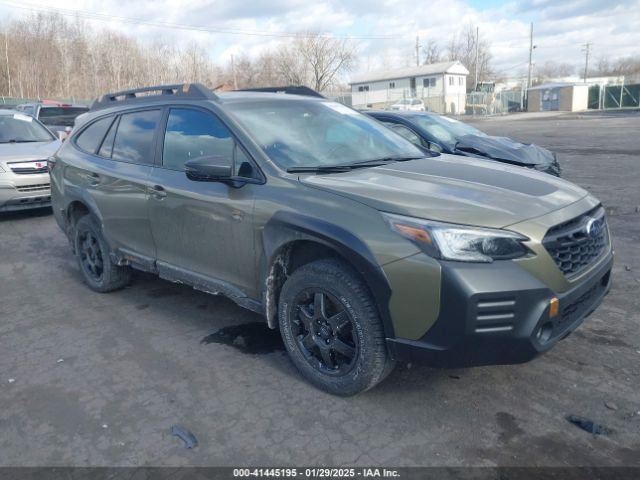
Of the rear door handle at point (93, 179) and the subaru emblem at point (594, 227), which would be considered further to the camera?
the rear door handle at point (93, 179)

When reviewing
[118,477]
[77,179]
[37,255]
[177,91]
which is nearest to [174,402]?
[118,477]

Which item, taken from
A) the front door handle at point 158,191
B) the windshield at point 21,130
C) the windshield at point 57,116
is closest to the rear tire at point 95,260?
the front door handle at point 158,191

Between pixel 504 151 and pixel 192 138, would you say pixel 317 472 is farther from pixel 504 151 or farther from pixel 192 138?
pixel 504 151

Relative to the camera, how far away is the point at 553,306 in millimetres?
2869

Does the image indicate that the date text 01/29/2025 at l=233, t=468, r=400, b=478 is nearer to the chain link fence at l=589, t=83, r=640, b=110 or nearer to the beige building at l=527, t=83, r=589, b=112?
the beige building at l=527, t=83, r=589, b=112

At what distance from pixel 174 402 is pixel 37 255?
453 cm

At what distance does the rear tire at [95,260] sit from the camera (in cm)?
526

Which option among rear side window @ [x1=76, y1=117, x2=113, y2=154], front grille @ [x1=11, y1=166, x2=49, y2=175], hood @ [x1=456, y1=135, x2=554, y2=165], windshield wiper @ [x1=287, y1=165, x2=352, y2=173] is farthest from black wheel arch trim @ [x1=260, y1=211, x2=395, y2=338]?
front grille @ [x1=11, y1=166, x2=49, y2=175]

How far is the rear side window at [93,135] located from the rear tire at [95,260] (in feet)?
2.18

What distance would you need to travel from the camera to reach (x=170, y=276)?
448cm

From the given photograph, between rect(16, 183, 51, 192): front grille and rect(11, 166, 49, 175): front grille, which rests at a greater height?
rect(11, 166, 49, 175): front grille

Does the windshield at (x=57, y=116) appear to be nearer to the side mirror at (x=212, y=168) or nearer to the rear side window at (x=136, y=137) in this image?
the rear side window at (x=136, y=137)

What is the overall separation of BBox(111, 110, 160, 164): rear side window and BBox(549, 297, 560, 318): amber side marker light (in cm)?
316

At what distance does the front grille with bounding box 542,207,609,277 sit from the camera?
9.74ft
